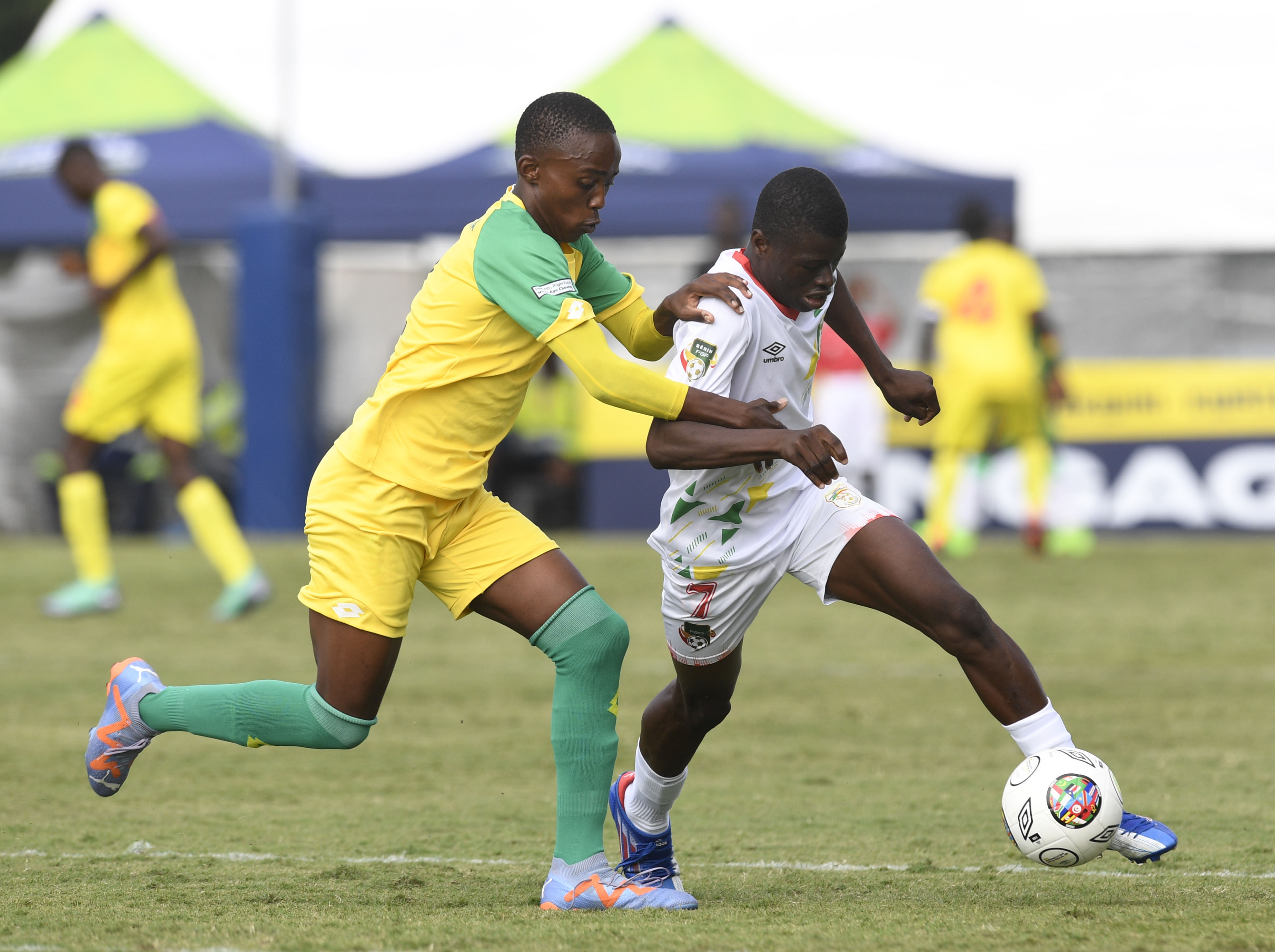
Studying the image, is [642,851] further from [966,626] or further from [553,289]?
[553,289]

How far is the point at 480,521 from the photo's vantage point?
174 inches

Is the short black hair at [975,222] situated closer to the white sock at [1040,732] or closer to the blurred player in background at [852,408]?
the blurred player in background at [852,408]

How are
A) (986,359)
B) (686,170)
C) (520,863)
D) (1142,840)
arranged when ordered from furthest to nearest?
1. (686,170)
2. (986,359)
3. (520,863)
4. (1142,840)

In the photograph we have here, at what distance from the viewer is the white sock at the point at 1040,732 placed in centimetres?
418

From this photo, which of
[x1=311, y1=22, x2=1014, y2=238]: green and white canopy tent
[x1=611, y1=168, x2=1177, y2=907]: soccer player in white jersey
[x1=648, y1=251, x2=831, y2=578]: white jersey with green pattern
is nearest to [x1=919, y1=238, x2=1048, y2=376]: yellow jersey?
[x1=311, y1=22, x2=1014, y2=238]: green and white canopy tent

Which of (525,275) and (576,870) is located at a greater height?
(525,275)

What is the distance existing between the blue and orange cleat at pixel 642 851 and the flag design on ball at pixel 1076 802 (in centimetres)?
100

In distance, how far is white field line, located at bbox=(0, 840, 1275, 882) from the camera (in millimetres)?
4547

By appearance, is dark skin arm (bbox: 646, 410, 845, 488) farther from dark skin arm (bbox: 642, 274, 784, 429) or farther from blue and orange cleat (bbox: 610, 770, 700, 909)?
blue and orange cleat (bbox: 610, 770, 700, 909)

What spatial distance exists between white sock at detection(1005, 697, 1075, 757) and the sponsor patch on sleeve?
1.55m

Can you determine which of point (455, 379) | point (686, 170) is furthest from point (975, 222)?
point (455, 379)

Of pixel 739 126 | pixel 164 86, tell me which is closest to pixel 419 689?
pixel 739 126

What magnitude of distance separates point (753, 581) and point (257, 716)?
1368mm

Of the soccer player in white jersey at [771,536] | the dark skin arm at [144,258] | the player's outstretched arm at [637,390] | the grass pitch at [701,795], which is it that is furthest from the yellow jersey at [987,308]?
the player's outstretched arm at [637,390]
